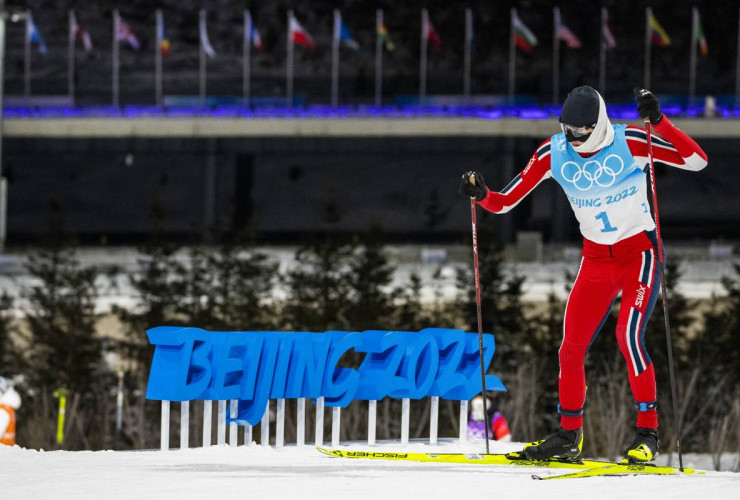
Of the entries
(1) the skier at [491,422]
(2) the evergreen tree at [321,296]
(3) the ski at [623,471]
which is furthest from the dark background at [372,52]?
(3) the ski at [623,471]

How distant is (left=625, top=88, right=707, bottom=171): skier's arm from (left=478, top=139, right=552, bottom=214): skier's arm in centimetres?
67

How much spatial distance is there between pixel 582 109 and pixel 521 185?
3.01 ft

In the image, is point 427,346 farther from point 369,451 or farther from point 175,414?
point 175,414

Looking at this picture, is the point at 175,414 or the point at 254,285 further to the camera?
the point at 254,285

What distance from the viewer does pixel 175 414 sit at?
2816 centimetres

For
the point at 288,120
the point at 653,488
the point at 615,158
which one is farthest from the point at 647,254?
the point at 288,120

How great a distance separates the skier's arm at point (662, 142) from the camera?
8930mm

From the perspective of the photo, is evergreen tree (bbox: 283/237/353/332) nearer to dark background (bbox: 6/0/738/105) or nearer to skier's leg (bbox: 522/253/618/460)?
skier's leg (bbox: 522/253/618/460)

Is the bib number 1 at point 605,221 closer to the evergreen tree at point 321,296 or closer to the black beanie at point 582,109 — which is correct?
the black beanie at point 582,109

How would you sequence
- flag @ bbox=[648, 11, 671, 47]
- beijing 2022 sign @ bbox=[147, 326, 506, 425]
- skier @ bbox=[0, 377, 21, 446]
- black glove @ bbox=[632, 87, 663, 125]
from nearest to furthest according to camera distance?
1. black glove @ bbox=[632, 87, 663, 125]
2. beijing 2022 sign @ bbox=[147, 326, 506, 425]
3. skier @ bbox=[0, 377, 21, 446]
4. flag @ bbox=[648, 11, 671, 47]

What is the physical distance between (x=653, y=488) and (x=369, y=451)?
289 centimetres

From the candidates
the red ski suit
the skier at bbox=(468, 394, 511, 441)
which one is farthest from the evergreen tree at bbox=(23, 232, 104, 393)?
the red ski suit

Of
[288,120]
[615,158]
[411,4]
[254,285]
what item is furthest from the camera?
[411,4]

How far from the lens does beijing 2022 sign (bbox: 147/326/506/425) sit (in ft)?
39.0
